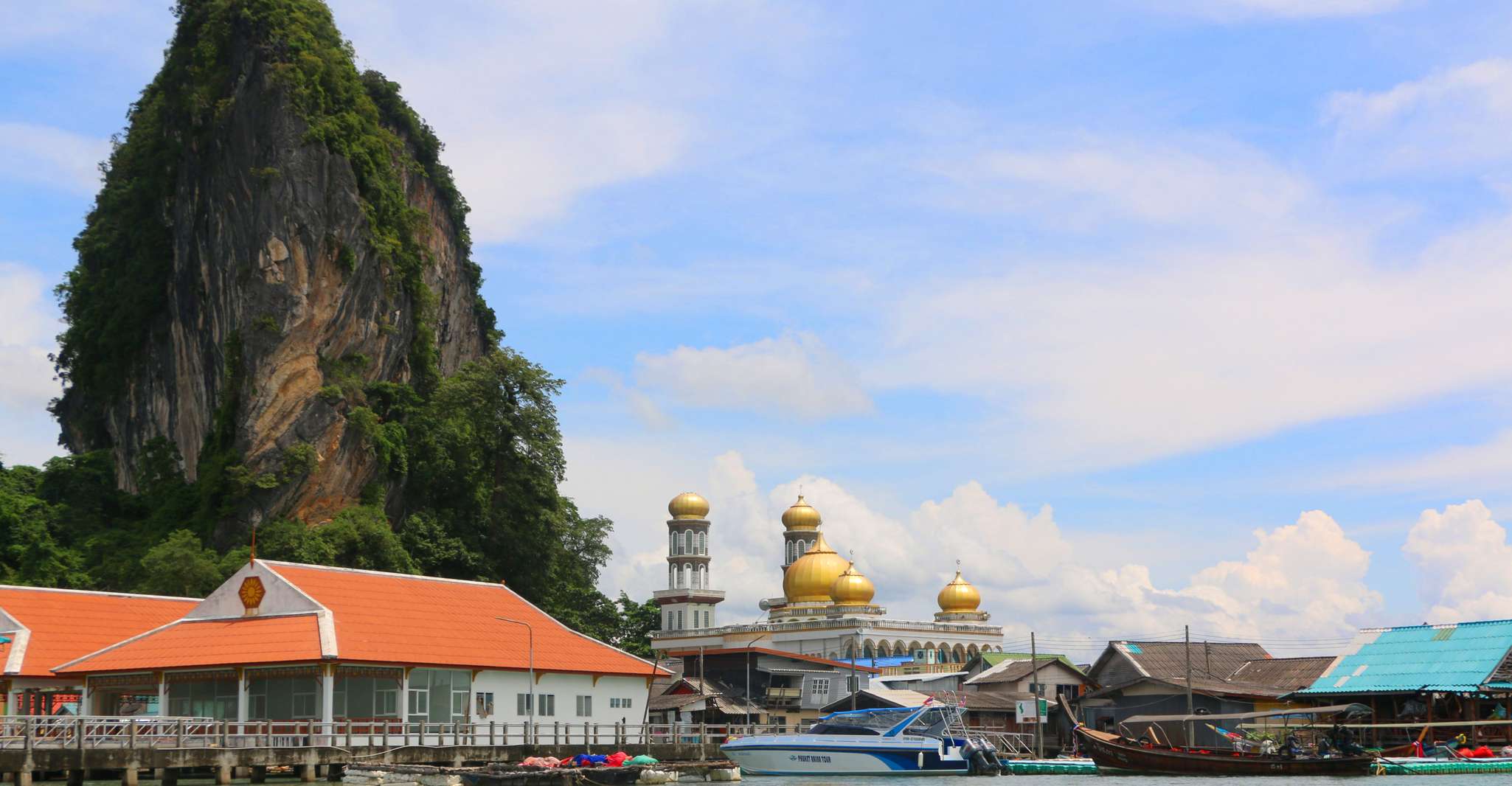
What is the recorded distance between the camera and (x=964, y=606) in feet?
305

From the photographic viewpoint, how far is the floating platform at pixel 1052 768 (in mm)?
46094

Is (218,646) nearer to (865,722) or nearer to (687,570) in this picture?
(865,722)

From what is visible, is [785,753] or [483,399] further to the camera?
[483,399]

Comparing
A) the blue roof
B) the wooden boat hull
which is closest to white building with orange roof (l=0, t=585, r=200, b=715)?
the wooden boat hull

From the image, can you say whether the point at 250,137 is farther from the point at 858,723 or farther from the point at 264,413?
the point at 858,723

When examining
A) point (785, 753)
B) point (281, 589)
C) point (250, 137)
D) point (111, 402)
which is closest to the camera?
point (281, 589)

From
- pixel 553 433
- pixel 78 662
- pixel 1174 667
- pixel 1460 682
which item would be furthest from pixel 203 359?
pixel 1460 682

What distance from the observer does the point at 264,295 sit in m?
61.9

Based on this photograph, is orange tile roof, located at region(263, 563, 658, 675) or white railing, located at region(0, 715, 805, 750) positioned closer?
white railing, located at region(0, 715, 805, 750)

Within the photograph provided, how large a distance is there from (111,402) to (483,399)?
22316 mm

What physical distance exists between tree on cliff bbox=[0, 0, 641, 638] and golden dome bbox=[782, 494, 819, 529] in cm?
2693

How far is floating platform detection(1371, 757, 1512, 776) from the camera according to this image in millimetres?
42344

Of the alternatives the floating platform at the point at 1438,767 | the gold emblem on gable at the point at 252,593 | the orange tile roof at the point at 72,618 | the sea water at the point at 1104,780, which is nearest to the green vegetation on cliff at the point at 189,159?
the orange tile roof at the point at 72,618

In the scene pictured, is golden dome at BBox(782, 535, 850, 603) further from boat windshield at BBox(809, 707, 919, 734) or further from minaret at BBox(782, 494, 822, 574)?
boat windshield at BBox(809, 707, 919, 734)
